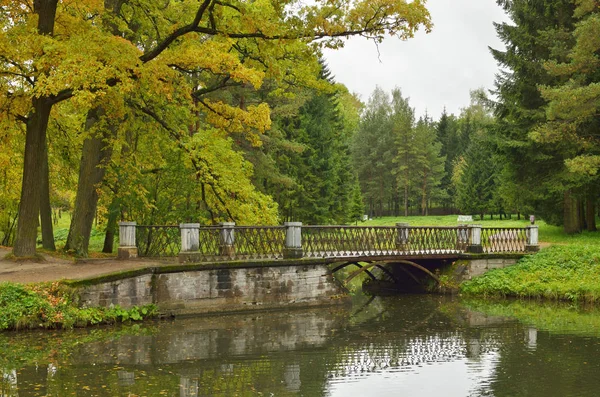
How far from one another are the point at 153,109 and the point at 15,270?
6.99 meters

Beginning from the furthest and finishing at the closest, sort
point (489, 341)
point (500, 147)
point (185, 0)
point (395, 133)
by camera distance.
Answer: point (395, 133) → point (500, 147) → point (185, 0) → point (489, 341)

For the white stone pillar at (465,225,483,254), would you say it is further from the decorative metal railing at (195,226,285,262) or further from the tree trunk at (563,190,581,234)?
the tree trunk at (563,190,581,234)

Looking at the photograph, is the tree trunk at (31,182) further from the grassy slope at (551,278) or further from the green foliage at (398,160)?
the green foliage at (398,160)

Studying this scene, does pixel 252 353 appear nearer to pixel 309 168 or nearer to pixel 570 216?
pixel 570 216

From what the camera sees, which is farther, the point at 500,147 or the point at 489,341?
the point at 500,147

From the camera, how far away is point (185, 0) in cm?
2023

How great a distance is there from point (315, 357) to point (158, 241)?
9.43m

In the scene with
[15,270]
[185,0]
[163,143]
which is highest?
[185,0]

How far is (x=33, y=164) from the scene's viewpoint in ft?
58.4

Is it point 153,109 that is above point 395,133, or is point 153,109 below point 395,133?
below

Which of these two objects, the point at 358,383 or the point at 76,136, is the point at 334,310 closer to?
the point at 358,383

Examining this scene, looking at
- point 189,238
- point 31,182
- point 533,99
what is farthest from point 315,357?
point 533,99

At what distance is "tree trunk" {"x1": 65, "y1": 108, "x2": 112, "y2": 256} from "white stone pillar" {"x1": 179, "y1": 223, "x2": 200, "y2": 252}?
425cm

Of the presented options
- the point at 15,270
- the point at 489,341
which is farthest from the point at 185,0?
the point at 489,341
